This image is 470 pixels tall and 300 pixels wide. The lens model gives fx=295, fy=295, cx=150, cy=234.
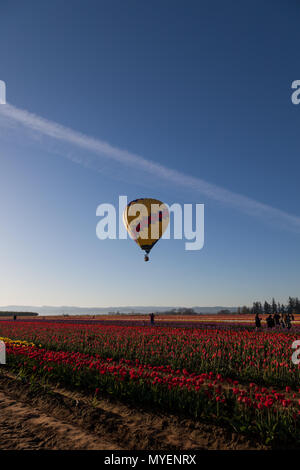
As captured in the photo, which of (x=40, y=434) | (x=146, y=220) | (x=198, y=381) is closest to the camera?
(x=40, y=434)

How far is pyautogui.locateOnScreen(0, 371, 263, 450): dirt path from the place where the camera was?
5031 mm

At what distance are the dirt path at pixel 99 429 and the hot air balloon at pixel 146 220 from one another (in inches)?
614

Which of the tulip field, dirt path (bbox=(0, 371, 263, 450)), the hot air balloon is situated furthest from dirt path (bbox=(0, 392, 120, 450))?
the hot air balloon

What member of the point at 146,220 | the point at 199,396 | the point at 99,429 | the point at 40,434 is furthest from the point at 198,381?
the point at 146,220

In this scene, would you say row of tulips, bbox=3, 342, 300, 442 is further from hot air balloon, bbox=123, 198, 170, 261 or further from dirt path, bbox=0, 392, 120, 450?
hot air balloon, bbox=123, 198, 170, 261

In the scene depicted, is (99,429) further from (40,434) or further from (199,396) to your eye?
(199,396)

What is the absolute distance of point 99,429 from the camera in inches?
222

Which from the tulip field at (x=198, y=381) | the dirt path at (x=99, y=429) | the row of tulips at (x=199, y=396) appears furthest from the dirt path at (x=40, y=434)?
the row of tulips at (x=199, y=396)

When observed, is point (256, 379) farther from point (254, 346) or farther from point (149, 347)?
point (149, 347)

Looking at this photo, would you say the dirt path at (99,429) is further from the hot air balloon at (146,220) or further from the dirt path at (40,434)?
the hot air balloon at (146,220)

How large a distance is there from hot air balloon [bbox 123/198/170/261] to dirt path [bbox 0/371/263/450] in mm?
15589

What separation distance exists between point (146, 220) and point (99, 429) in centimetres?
1722

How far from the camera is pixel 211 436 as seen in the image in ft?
17.2
